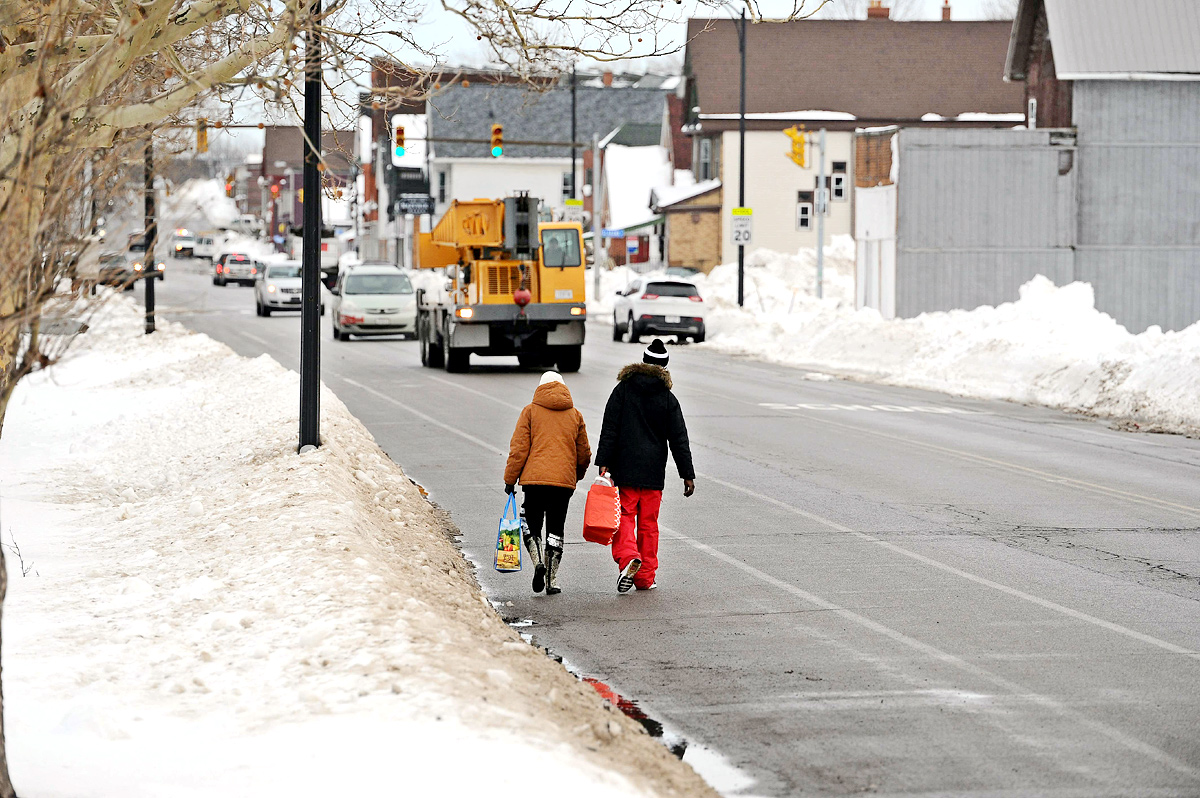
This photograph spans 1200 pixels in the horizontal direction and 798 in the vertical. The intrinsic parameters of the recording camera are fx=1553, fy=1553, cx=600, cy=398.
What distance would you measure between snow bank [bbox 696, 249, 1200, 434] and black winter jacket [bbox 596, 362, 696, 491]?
12.6 m

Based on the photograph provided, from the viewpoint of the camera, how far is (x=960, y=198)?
122 ft

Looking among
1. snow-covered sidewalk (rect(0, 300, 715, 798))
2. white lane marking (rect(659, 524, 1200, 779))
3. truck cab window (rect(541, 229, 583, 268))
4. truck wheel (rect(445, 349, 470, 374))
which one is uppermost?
truck cab window (rect(541, 229, 583, 268))

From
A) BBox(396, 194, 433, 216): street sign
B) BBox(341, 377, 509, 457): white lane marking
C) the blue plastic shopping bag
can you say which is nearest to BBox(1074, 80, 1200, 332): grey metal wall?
BBox(341, 377, 509, 457): white lane marking

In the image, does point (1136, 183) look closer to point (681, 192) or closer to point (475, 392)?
point (475, 392)

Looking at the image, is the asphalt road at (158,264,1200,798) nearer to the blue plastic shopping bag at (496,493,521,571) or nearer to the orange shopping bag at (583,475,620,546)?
the blue plastic shopping bag at (496,493,521,571)

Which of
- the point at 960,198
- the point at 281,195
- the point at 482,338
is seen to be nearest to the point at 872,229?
the point at 960,198

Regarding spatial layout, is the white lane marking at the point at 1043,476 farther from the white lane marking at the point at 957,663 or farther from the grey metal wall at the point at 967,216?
the grey metal wall at the point at 967,216

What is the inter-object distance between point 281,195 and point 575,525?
14220 cm

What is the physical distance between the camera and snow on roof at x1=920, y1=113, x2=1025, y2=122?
65.2m

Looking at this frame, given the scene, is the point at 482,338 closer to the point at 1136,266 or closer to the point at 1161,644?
the point at 1136,266

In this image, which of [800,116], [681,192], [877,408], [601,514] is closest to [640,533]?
[601,514]

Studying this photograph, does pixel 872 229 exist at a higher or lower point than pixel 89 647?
higher

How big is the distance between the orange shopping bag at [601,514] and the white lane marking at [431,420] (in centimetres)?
720

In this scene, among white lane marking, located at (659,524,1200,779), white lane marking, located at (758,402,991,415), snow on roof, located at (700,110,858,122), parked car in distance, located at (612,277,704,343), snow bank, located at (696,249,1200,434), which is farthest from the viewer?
snow on roof, located at (700,110,858,122)
